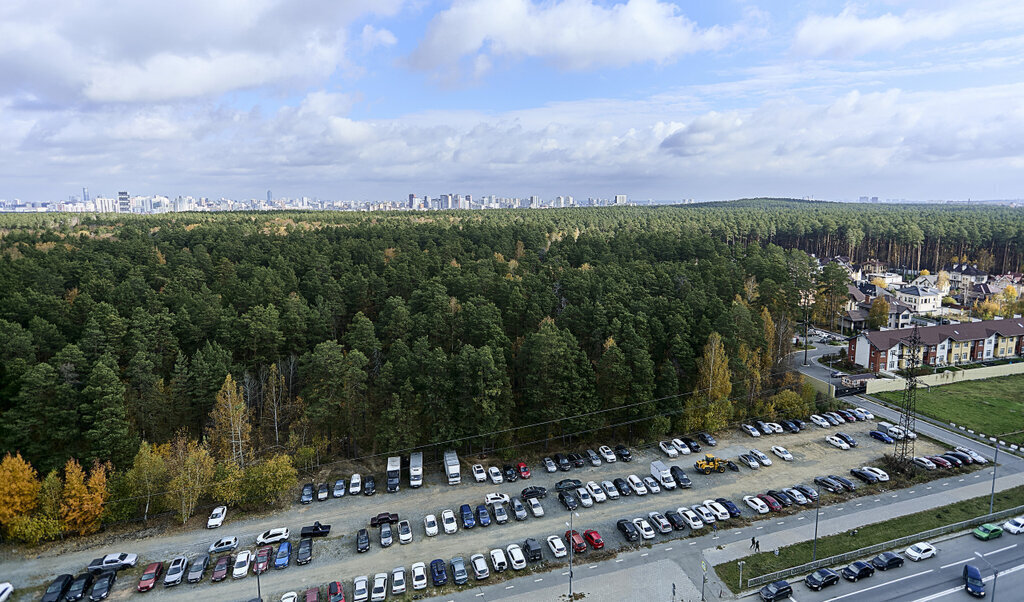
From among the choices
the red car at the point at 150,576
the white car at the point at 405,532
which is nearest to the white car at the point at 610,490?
the white car at the point at 405,532

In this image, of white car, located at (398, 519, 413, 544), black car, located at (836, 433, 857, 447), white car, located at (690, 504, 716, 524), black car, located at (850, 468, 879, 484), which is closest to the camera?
white car, located at (398, 519, 413, 544)

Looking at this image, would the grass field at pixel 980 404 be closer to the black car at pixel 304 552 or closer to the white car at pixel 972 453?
the white car at pixel 972 453

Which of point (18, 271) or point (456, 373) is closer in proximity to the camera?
point (456, 373)

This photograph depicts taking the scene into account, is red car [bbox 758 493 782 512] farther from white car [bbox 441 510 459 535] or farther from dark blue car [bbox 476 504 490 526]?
white car [bbox 441 510 459 535]

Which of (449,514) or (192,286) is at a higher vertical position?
(192,286)

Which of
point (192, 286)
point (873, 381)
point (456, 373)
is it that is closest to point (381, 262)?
point (192, 286)

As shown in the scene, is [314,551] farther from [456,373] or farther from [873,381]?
[873,381]

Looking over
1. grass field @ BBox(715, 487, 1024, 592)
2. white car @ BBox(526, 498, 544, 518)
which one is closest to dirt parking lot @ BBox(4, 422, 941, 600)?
white car @ BBox(526, 498, 544, 518)
